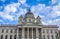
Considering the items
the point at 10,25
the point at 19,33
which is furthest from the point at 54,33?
the point at 10,25

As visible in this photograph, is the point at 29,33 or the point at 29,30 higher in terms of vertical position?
the point at 29,30

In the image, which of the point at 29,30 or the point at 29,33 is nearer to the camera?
the point at 29,33

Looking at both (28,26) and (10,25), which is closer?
(28,26)

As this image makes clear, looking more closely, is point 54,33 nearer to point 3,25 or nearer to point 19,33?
point 19,33

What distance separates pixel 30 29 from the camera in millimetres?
58844

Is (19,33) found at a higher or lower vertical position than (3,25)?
lower

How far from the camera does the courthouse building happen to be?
56.9 meters

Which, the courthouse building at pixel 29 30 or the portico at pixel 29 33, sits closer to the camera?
the portico at pixel 29 33

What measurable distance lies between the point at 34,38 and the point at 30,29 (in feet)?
16.6

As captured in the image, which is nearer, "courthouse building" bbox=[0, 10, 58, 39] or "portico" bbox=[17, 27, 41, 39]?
"portico" bbox=[17, 27, 41, 39]

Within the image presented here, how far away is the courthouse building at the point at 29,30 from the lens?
56.9m

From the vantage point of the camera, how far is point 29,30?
193 ft

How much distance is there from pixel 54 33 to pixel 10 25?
23205 millimetres

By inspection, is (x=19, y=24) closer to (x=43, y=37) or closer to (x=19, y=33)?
(x=19, y=33)
